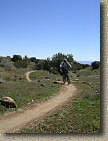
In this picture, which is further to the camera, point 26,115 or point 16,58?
point 16,58

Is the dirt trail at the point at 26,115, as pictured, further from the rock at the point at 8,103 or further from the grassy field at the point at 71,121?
the rock at the point at 8,103

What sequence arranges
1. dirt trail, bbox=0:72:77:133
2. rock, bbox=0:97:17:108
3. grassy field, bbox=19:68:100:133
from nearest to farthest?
grassy field, bbox=19:68:100:133, dirt trail, bbox=0:72:77:133, rock, bbox=0:97:17:108

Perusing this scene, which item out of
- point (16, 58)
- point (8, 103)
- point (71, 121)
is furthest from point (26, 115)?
point (16, 58)

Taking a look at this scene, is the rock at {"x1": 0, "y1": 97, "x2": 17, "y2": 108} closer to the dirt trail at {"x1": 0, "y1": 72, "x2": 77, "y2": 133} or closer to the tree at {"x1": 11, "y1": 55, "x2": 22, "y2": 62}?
the dirt trail at {"x1": 0, "y1": 72, "x2": 77, "y2": 133}

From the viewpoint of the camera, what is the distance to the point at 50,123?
20.0ft

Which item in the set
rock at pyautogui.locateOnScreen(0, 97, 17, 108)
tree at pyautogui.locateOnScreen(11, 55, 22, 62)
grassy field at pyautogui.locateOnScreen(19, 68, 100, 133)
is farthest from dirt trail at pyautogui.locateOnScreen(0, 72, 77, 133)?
tree at pyautogui.locateOnScreen(11, 55, 22, 62)

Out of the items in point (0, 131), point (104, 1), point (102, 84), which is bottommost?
point (0, 131)

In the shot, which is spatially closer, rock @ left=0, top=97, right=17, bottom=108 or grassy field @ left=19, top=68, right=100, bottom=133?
grassy field @ left=19, top=68, right=100, bottom=133

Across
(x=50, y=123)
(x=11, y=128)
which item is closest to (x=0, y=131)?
(x=11, y=128)

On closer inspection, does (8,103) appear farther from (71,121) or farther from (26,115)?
(71,121)

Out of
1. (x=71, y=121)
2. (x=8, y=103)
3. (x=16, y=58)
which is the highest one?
(x=16, y=58)

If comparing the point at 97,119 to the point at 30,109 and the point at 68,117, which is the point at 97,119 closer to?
the point at 68,117

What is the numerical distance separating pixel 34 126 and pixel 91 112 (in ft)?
8.16

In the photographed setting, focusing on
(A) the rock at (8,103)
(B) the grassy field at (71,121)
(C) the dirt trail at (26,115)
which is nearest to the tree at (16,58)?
(C) the dirt trail at (26,115)
